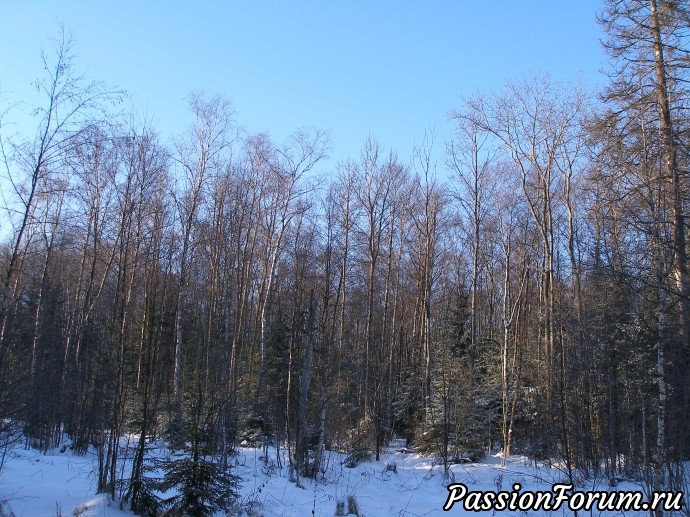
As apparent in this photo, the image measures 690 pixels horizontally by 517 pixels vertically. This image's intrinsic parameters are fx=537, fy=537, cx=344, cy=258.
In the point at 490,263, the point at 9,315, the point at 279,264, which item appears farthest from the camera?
the point at 490,263

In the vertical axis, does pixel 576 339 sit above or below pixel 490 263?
below

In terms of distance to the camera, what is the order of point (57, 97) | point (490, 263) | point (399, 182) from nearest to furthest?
point (57, 97), point (399, 182), point (490, 263)

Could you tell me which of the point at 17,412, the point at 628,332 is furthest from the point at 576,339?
the point at 17,412

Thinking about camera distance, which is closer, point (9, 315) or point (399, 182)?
point (9, 315)

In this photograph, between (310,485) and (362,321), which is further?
(362,321)

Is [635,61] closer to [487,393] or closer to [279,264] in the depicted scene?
[487,393]

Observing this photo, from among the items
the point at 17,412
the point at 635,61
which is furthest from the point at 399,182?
the point at 17,412

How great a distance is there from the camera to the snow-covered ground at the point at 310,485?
8.18m

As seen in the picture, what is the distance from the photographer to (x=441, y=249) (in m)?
29.5

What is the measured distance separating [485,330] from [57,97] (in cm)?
2776

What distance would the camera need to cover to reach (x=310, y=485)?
1259cm

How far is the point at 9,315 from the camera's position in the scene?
745cm

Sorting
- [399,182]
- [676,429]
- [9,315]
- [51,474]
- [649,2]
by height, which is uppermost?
[399,182]

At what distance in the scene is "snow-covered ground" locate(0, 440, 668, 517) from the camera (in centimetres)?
818
